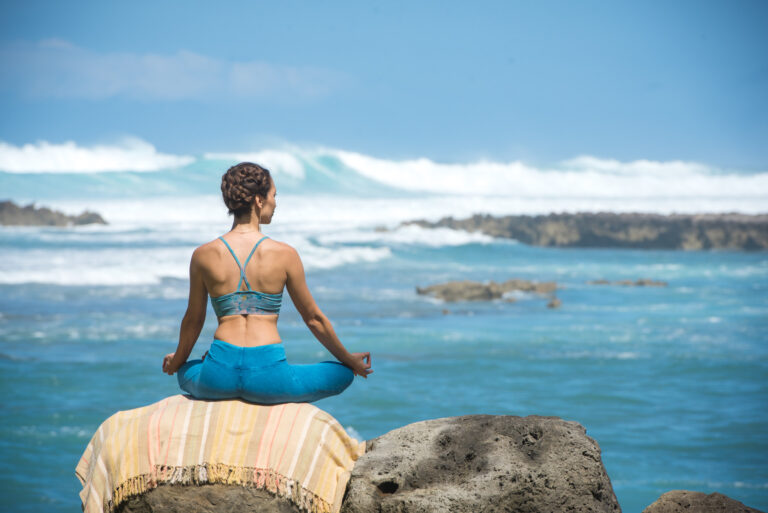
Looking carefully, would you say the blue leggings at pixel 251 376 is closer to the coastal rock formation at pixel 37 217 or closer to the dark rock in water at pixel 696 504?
the dark rock in water at pixel 696 504

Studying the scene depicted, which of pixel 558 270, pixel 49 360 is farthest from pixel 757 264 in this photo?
pixel 49 360

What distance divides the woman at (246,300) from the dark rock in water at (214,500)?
1.17 feet

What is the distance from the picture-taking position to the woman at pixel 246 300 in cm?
336

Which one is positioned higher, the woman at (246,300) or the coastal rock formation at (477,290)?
the woman at (246,300)

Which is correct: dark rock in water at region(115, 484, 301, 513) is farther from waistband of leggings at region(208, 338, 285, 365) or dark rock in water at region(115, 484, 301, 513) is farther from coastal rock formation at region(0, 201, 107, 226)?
coastal rock formation at region(0, 201, 107, 226)

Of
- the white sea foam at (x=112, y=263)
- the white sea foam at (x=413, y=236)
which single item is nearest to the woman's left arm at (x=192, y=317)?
the white sea foam at (x=112, y=263)

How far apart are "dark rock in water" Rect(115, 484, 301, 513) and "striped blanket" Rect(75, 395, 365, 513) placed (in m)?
0.03

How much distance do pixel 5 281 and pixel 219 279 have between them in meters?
22.9

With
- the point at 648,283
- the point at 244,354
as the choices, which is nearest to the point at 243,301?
the point at 244,354

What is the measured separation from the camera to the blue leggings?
336cm

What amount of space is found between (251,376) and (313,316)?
0.36 metres

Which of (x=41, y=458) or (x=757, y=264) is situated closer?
(x=41, y=458)

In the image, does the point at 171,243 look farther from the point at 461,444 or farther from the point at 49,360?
the point at 461,444

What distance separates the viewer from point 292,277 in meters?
A: 3.43
